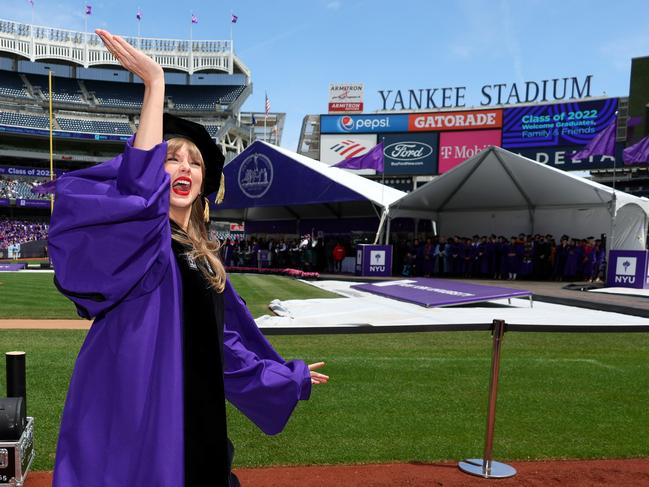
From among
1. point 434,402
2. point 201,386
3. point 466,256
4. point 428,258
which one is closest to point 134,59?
point 201,386

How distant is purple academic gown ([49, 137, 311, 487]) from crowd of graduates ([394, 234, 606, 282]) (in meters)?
20.1

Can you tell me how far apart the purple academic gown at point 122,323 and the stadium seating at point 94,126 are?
6098 centimetres


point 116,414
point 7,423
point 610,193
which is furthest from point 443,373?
point 610,193

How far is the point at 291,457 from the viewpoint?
13.1ft

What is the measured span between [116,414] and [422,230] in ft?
84.5

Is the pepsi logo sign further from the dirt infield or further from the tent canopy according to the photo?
the dirt infield

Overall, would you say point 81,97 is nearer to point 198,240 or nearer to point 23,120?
point 23,120

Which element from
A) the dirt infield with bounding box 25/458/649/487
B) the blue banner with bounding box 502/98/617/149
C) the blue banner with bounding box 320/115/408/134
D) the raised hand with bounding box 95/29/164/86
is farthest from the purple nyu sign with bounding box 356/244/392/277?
the blue banner with bounding box 320/115/408/134

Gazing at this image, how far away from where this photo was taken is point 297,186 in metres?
23.7

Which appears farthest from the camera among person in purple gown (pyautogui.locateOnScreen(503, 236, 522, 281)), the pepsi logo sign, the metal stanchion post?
the pepsi logo sign

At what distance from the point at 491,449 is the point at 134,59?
3504 mm

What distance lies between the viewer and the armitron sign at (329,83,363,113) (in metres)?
54.4

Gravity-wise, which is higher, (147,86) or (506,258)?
(147,86)

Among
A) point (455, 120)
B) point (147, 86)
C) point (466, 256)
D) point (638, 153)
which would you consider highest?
point (455, 120)
